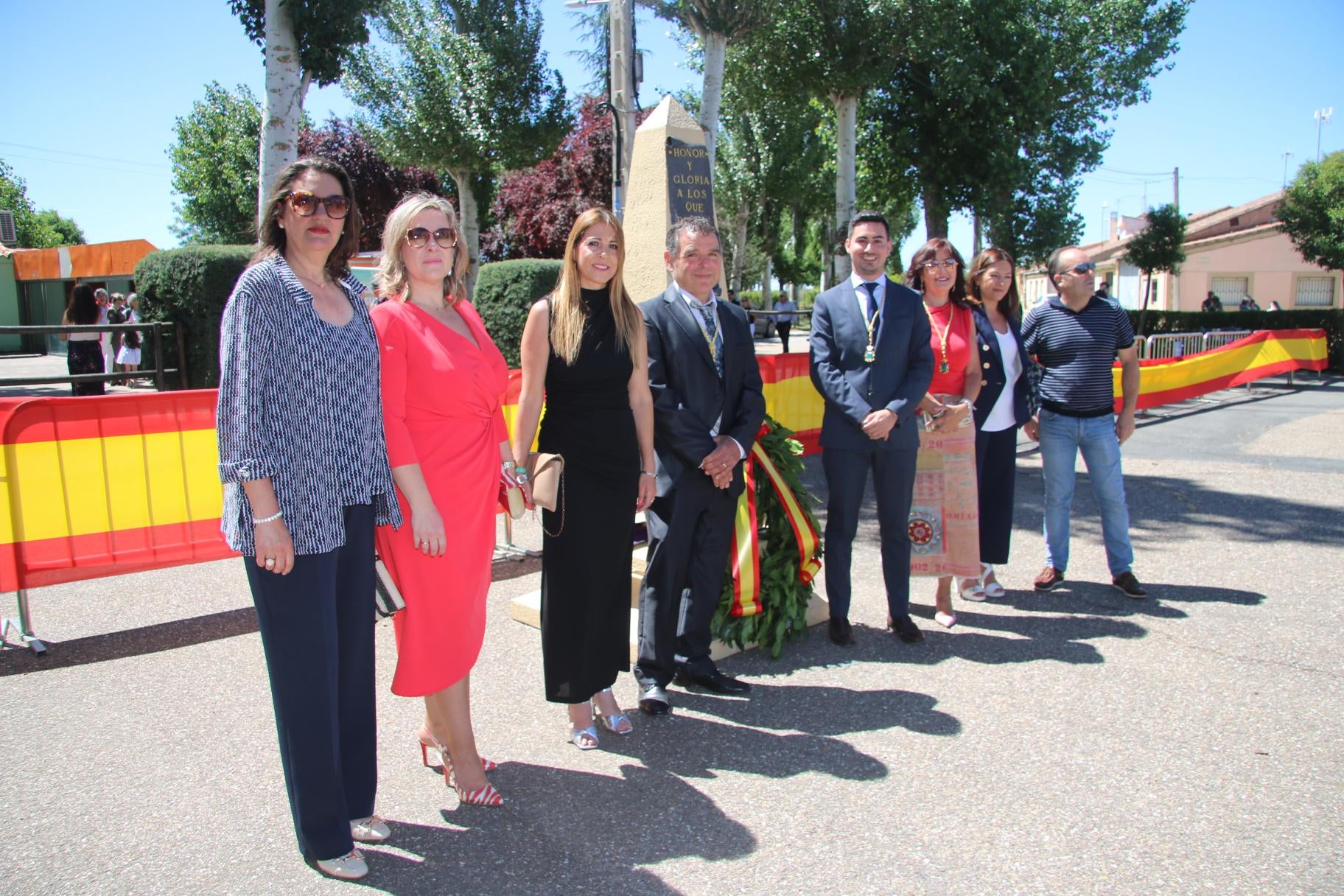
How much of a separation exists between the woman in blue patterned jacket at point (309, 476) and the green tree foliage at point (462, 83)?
2044cm

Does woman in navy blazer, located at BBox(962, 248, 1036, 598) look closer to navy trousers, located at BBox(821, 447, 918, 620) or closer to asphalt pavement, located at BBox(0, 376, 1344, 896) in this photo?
asphalt pavement, located at BBox(0, 376, 1344, 896)

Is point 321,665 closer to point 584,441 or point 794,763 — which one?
point 584,441

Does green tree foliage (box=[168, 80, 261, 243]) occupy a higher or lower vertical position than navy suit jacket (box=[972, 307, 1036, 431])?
higher

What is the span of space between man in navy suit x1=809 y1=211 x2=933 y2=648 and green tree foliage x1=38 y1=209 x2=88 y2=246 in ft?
275

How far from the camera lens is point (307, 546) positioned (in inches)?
107

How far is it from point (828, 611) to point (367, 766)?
2.85 metres

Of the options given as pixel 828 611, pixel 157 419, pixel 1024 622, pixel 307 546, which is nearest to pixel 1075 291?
pixel 1024 622

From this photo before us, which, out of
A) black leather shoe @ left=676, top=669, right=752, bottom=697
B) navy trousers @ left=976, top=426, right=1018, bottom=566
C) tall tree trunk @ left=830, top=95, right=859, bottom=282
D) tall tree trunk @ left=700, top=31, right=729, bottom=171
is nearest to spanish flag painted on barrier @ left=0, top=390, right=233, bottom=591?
black leather shoe @ left=676, top=669, right=752, bottom=697

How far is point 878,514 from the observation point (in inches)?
193

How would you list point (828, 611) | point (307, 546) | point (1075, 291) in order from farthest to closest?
point (1075, 291), point (828, 611), point (307, 546)

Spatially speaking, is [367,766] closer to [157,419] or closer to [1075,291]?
[157,419]

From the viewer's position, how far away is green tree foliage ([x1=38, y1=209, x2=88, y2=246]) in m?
73.4

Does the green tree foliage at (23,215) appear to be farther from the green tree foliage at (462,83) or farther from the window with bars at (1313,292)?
the window with bars at (1313,292)

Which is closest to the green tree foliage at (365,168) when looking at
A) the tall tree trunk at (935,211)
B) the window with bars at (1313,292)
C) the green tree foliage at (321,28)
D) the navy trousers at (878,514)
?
the tall tree trunk at (935,211)
